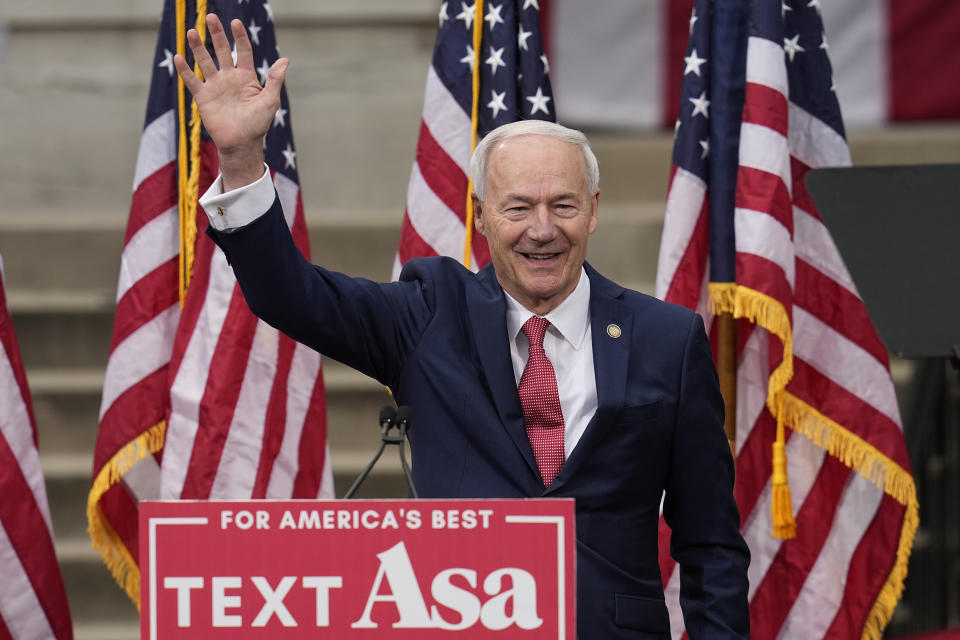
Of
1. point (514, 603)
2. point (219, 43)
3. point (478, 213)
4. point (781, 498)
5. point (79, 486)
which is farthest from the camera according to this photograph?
point (79, 486)

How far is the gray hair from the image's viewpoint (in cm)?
231

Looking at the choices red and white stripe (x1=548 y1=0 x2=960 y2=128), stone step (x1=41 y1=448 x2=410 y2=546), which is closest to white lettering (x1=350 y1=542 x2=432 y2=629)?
stone step (x1=41 y1=448 x2=410 y2=546)

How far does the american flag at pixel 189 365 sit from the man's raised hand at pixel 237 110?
152cm

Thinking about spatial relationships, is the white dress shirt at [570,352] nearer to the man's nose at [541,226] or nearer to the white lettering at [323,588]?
the man's nose at [541,226]

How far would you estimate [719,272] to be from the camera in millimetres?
3662

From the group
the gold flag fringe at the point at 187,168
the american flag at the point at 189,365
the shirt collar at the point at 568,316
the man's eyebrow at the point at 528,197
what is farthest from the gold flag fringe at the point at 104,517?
the man's eyebrow at the point at 528,197

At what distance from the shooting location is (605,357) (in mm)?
2320

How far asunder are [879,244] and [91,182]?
423 centimetres

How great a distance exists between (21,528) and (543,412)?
1.88 m

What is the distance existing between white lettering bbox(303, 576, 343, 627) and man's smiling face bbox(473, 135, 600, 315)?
70cm

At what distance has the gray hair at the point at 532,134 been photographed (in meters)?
2.31

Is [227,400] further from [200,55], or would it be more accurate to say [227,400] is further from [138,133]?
[138,133]

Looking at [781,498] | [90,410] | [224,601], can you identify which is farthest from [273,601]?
[90,410]

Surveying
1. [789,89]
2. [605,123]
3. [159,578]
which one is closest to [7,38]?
[605,123]
